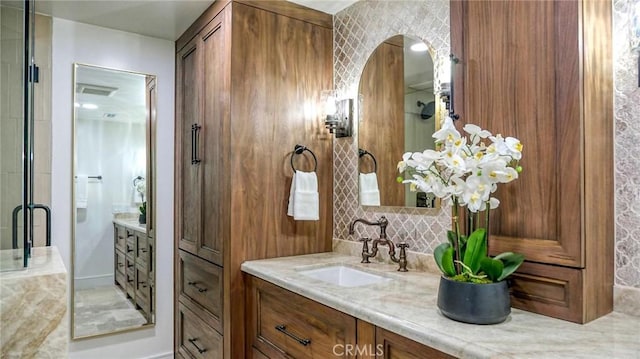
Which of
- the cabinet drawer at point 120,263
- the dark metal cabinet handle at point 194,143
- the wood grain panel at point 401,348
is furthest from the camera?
the cabinet drawer at point 120,263

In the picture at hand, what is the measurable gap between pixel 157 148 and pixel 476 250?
2.43 meters

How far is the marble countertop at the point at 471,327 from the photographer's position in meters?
0.93

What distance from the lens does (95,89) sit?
270cm

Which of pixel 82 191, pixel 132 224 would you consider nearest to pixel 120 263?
pixel 132 224

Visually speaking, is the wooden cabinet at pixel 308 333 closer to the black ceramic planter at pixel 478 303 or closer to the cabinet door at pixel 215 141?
the black ceramic planter at pixel 478 303

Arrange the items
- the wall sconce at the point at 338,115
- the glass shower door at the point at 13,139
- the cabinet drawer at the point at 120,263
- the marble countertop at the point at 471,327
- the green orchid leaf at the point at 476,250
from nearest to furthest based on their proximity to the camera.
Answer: the marble countertop at the point at 471,327 → the green orchid leaf at the point at 476,250 → the glass shower door at the point at 13,139 → the wall sconce at the point at 338,115 → the cabinet drawer at the point at 120,263

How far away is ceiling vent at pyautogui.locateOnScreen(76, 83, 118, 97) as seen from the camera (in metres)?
2.66

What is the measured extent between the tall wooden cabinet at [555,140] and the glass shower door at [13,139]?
1604 millimetres

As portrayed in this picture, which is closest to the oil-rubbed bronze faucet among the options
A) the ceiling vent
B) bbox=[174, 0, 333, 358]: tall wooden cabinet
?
bbox=[174, 0, 333, 358]: tall wooden cabinet

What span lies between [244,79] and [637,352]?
1925mm

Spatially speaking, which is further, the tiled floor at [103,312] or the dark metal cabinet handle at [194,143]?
the tiled floor at [103,312]

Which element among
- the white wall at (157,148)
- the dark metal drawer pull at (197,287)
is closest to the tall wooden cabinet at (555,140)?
the dark metal drawer pull at (197,287)

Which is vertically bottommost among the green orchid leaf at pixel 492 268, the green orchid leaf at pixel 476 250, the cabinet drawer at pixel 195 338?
the cabinet drawer at pixel 195 338

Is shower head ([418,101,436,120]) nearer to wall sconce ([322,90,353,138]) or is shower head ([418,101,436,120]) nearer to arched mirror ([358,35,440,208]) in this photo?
arched mirror ([358,35,440,208])
